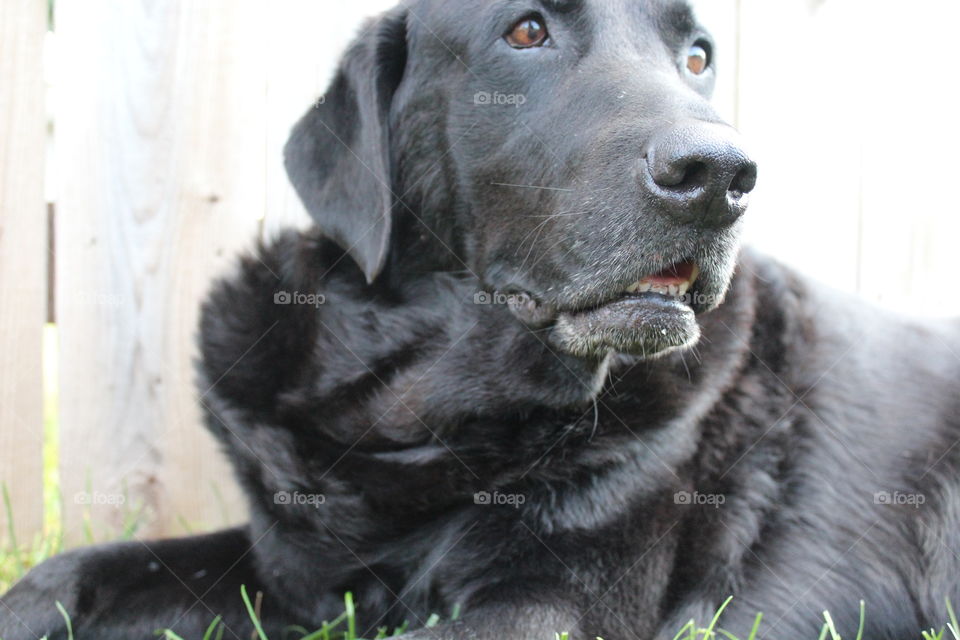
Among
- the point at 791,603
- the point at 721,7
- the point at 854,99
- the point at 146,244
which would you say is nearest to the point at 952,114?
the point at 854,99

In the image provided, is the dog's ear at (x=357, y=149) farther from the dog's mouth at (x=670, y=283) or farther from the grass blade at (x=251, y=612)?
the grass blade at (x=251, y=612)

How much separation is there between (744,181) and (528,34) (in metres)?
0.69

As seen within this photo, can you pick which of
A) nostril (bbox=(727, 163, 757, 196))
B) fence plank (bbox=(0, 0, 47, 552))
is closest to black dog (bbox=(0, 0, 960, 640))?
nostril (bbox=(727, 163, 757, 196))

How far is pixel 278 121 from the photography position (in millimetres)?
3150

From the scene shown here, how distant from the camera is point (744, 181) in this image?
1.76 m

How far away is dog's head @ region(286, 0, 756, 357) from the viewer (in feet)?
6.03

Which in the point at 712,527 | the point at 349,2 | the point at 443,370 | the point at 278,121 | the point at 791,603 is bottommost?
the point at 791,603

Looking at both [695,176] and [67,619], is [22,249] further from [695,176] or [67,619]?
[695,176]

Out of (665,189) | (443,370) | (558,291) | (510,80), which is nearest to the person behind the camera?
(665,189)

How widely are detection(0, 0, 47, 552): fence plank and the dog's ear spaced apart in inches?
40.8

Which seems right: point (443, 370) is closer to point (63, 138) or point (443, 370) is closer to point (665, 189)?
point (665, 189)

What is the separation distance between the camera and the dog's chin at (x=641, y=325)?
1.94 meters

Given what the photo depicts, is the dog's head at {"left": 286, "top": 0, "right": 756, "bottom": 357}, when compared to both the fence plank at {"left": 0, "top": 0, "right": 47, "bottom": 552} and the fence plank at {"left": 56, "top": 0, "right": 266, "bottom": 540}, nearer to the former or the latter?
the fence plank at {"left": 56, "top": 0, "right": 266, "bottom": 540}

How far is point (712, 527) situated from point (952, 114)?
7.41 ft
